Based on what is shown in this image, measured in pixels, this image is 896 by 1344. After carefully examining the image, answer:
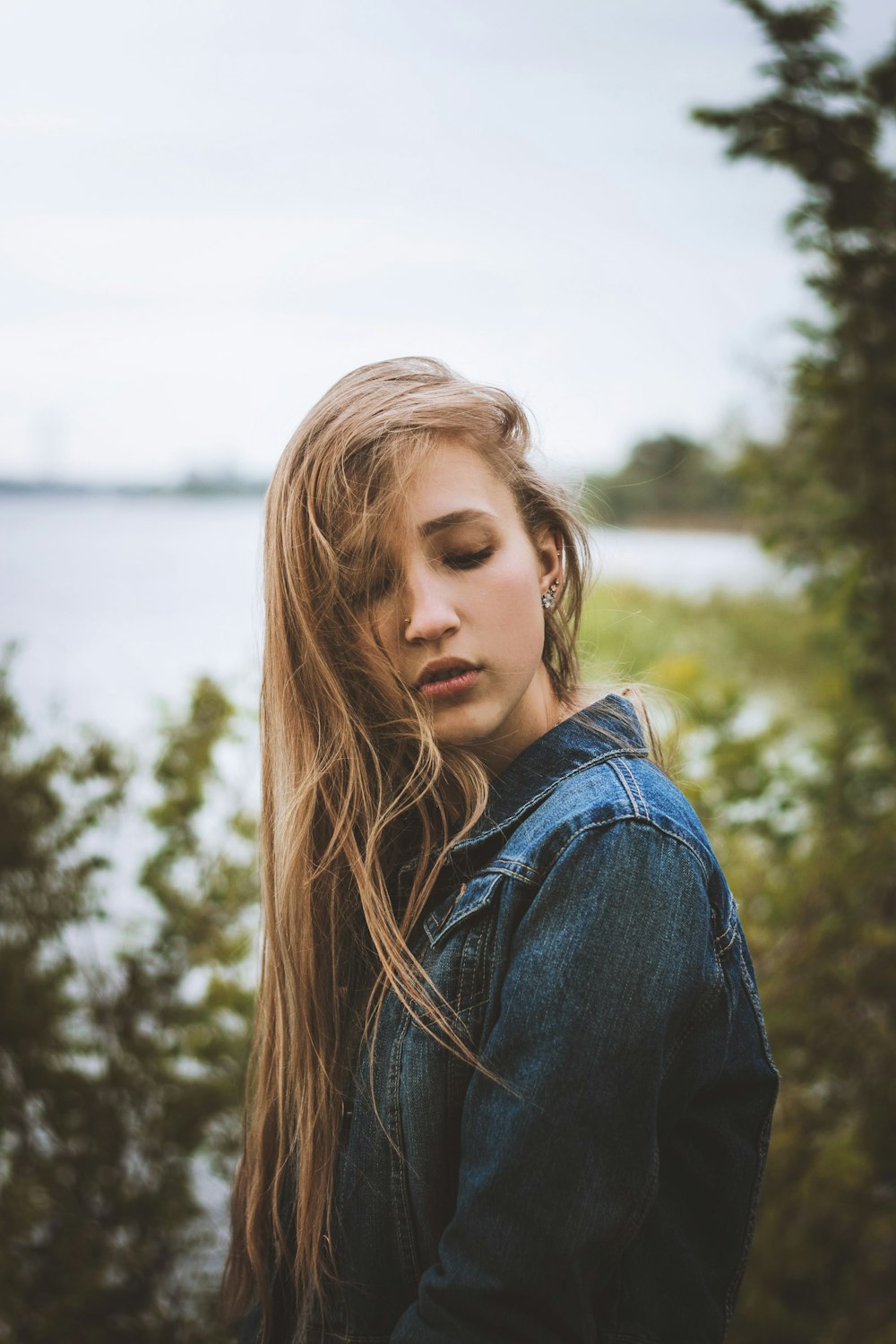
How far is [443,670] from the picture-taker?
120 cm

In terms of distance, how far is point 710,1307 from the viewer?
114cm

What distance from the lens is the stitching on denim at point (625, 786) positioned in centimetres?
100

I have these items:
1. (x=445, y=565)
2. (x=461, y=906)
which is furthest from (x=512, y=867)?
(x=445, y=565)

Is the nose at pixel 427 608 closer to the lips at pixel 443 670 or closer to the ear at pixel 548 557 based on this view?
the lips at pixel 443 670

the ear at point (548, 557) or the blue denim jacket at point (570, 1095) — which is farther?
the ear at point (548, 557)

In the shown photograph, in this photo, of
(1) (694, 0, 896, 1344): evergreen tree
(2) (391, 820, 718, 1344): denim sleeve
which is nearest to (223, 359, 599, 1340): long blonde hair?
(2) (391, 820, 718, 1344): denim sleeve

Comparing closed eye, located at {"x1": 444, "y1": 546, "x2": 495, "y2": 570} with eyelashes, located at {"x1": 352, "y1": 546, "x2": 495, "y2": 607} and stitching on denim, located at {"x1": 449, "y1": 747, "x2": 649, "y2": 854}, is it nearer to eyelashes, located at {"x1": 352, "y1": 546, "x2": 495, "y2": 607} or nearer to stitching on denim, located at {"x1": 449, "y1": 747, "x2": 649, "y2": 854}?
eyelashes, located at {"x1": 352, "y1": 546, "x2": 495, "y2": 607}

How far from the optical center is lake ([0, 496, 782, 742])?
2.66 meters

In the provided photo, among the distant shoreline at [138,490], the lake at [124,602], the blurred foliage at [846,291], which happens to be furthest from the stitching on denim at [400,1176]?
the blurred foliage at [846,291]

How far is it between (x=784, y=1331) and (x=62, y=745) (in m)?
2.28

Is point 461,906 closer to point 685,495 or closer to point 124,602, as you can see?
point 124,602

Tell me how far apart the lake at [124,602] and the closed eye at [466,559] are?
4.01 ft

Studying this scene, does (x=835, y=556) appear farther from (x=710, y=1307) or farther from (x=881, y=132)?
(x=710, y=1307)

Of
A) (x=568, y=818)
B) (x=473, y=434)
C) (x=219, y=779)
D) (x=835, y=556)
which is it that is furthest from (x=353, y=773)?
(x=835, y=556)
